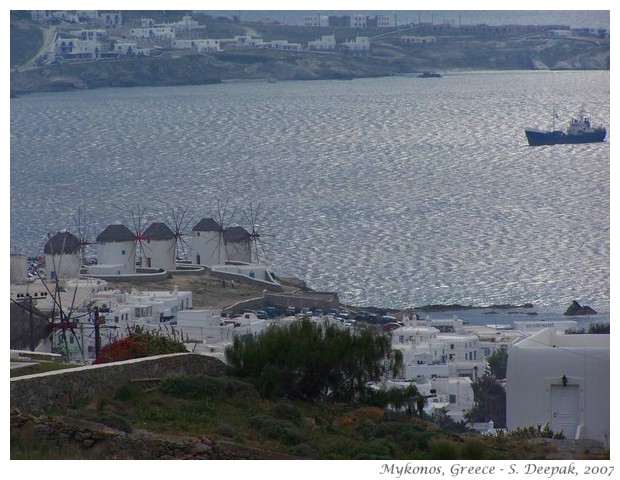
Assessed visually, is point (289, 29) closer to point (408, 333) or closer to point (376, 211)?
point (376, 211)

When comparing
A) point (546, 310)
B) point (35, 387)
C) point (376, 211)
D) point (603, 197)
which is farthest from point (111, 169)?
point (35, 387)

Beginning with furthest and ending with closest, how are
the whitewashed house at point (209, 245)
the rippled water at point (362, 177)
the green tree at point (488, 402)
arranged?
the rippled water at point (362, 177), the whitewashed house at point (209, 245), the green tree at point (488, 402)

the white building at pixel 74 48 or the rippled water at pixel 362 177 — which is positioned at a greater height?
the white building at pixel 74 48

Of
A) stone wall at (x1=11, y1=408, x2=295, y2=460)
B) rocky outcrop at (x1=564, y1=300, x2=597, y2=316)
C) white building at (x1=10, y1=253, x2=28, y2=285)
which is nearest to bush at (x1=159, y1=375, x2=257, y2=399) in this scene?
stone wall at (x1=11, y1=408, x2=295, y2=460)

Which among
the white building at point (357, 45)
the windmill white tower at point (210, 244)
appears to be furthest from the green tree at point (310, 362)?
the white building at point (357, 45)

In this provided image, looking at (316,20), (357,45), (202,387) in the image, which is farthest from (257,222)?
(316,20)

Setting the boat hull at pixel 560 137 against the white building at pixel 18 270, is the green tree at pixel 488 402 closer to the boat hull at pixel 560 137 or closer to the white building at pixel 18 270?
the white building at pixel 18 270

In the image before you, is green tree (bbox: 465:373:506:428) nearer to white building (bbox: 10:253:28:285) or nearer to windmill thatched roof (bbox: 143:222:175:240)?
white building (bbox: 10:253:28:285)
